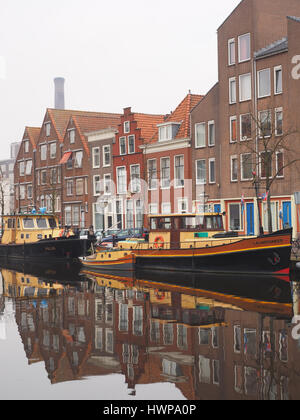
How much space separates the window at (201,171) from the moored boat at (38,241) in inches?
470

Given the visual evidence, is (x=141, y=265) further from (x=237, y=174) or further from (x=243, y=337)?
(x=243, y=337)

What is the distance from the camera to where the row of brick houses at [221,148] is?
40.0 metres

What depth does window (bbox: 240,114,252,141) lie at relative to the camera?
1693 inches

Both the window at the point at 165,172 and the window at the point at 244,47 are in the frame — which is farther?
the window at the point at 165,172

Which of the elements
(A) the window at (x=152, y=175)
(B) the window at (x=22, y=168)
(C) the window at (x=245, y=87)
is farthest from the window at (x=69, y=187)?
(C) the window at (x=245, y=87)

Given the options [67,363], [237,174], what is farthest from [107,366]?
[237,174]

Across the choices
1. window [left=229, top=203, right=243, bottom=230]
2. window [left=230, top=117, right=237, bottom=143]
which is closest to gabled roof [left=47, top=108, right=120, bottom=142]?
window [left=230, top=117, right=237, bottom=143]

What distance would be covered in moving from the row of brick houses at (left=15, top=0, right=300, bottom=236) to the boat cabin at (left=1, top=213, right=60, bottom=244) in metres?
4.99

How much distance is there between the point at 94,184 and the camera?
62.0m

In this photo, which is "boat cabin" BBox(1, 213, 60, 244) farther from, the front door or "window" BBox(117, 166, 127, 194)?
the front door

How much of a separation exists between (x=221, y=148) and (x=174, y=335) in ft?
105

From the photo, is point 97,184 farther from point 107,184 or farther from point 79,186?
point 79,186

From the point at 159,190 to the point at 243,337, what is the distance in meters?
38.2

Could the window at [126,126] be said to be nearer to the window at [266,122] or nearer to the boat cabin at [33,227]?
the boat cabin at [33,227]
